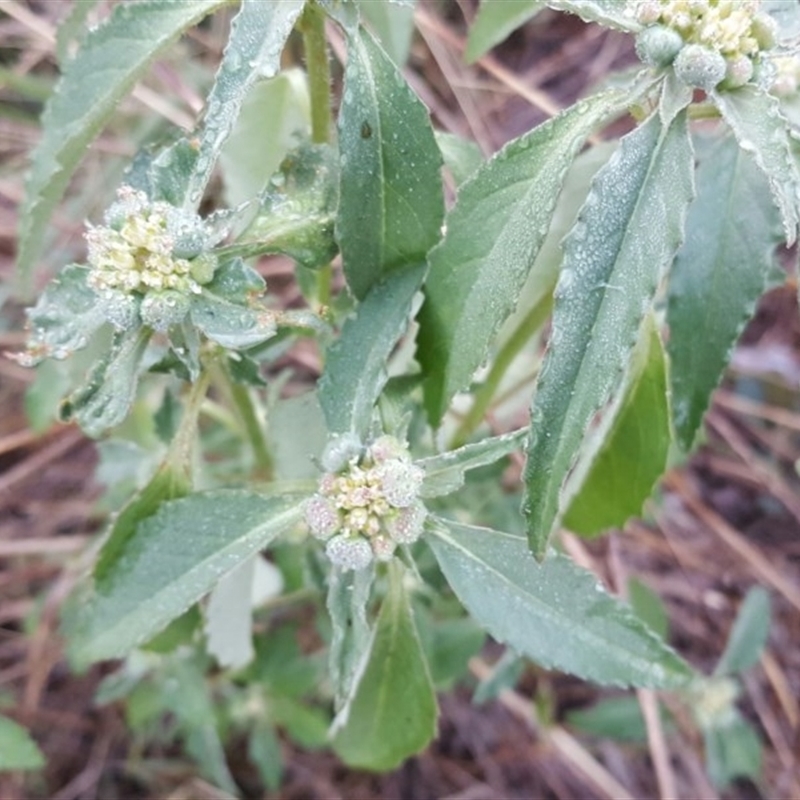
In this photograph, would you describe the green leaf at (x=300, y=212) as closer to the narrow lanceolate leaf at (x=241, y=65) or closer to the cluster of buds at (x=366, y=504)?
the narrow lanceolate leaf at (x=241, y=65)

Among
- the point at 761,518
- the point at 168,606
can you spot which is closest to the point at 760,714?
the point at 761,518

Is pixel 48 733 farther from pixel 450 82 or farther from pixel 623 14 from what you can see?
pixel 623 14

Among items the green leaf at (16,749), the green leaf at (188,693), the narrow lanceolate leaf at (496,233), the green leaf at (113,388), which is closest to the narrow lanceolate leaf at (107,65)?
the green leaf at (113,388)

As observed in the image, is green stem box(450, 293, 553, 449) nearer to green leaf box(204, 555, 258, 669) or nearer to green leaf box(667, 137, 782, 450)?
green leaf box(667, 137, 782, 450)

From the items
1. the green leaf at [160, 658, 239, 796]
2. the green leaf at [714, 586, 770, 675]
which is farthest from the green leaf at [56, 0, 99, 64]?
the green leaf at [714, 586, 770, 675]

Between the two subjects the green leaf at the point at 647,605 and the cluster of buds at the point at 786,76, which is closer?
the cluster of buds at the point at 786,76

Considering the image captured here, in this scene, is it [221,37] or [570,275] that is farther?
[221,37]
